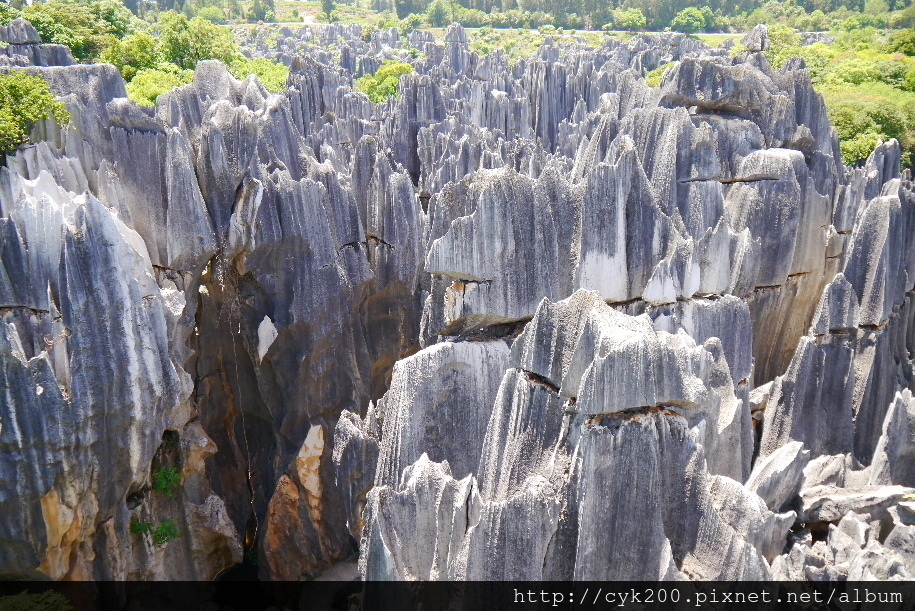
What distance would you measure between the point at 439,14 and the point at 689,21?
37.7m

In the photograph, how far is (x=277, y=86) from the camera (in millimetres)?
40500

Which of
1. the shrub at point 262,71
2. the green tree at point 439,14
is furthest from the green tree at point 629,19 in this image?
the shrub at point 262,71

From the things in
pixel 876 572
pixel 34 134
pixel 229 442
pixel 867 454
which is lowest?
pixel 229 442

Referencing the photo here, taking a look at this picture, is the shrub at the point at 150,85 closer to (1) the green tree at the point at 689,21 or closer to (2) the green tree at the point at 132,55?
(2) the green tree at the point at 132,55

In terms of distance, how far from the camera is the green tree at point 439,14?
11269cm

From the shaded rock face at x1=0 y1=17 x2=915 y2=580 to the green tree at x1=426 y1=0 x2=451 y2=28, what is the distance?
97.6m

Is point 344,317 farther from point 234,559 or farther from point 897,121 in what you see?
point 897,121

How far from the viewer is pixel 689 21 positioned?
328 feet

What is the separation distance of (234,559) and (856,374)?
14.9 m

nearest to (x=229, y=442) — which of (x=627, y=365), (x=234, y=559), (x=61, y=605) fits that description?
(x=234, y=559)

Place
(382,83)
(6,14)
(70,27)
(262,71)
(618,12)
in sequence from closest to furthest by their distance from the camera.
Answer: (6,14)
(70,27)
(262,71)
(382,83)
(618,12)

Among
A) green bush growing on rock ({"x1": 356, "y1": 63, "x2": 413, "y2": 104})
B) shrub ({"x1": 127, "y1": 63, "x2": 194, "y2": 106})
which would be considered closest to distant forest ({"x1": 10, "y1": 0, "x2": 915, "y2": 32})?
green bush growing on rock ({"x1": 356, "y1": 63, "x2": 413, "y2": 104})

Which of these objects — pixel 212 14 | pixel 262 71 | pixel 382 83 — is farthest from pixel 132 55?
pixel 212 14

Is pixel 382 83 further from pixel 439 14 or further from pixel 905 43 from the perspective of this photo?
pixel 439 14
